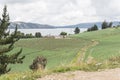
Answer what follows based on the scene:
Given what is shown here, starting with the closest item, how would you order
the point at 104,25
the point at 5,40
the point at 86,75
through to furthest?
1. the point at 86,75
2. the point at 5,40
3. the point at 104,25

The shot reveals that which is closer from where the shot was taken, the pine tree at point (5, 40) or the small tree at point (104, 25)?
the pine tree at point (5, 40)

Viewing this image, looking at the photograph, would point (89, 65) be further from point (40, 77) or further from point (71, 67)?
point (40, 77)

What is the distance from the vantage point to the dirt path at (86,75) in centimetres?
1059

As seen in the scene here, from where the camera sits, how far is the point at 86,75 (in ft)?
36.1

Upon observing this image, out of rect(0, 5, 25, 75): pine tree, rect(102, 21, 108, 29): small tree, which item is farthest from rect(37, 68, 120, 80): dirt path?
rect(102, 21, 108, 29): small tree

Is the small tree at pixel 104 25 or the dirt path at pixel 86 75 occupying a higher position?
the small tree at pixel 104 25

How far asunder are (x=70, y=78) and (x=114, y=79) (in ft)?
4.19

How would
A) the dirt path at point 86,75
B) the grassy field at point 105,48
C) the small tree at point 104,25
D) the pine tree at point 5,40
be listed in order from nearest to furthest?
the dirt path at point 86,75
the grassy field at point 105,48
the pine tree at point 5,40
the small tree at point 104,25

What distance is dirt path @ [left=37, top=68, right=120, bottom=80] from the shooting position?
10586 mm

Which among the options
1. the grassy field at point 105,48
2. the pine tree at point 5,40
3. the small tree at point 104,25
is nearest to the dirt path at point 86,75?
the grassy field at point 105,48

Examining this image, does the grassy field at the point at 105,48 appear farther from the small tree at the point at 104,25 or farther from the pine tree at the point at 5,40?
the small tree at the point at 104,25

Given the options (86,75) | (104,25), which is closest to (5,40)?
(86,75)

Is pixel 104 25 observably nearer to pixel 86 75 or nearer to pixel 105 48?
pixel 105 48

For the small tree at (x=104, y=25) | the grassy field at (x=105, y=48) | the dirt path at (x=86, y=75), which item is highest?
the small tree at (x=104, y=25)
